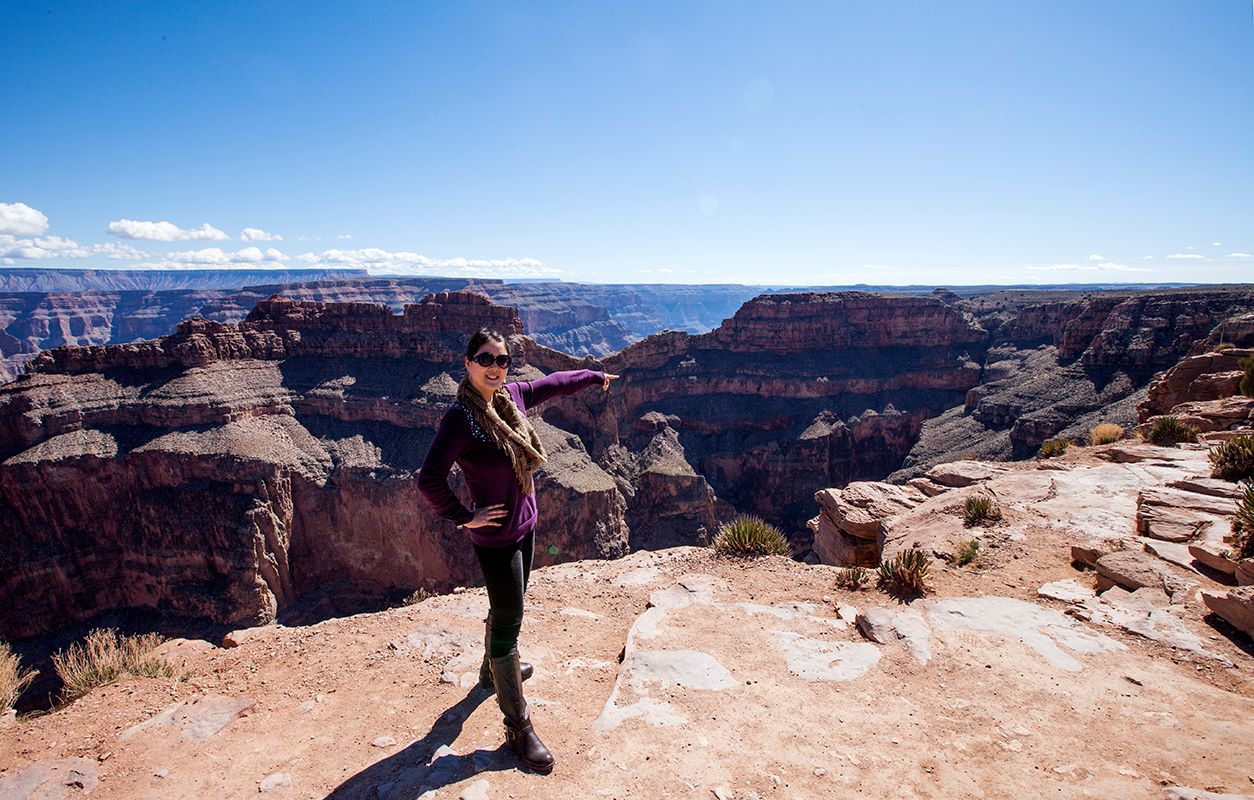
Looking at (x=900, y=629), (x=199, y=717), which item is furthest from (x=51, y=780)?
(x=900, y=629)

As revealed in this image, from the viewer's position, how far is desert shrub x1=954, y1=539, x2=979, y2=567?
8.97 m

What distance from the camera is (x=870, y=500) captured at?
46.4ft

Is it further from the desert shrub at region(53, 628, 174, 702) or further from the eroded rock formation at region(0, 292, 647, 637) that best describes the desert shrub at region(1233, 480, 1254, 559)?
the eroded rock formation at region(0, 292, 647, 637)

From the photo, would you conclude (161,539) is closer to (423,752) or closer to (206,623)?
(206,623)

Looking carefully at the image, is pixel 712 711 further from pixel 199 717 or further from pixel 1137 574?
pixel 1137 574

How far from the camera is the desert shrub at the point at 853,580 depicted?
816cm

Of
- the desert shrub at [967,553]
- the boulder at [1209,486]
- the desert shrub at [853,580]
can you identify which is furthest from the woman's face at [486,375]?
the boulder at [1209,486]

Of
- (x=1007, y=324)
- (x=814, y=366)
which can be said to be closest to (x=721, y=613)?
(x=814, y=366)

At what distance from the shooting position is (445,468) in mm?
4293

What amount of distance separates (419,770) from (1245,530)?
1047 cm

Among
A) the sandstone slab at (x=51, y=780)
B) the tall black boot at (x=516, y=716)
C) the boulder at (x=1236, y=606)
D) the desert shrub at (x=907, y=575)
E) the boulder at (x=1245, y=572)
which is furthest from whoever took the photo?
the desert shrub at (x=907, y=575)

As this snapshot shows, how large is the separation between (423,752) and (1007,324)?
75711mm

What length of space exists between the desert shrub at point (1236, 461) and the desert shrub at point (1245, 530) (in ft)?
9.92

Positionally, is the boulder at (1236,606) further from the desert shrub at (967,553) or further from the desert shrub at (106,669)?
the desert shrub at (106,669)
